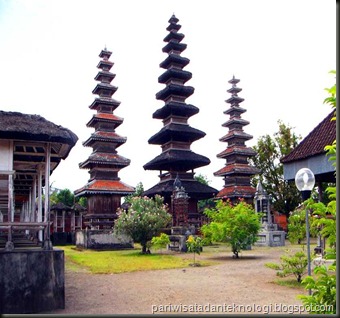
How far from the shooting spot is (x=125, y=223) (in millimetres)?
21906

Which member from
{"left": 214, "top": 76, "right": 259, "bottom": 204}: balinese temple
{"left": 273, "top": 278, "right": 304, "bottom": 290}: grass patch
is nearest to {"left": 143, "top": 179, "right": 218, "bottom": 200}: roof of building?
{"left": 214, "top": 76, "right": 259, "bottom": 204}: balinese temple

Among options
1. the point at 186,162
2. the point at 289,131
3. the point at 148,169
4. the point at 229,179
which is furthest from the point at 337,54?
the point at 289,131

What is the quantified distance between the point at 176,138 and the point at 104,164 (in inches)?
295

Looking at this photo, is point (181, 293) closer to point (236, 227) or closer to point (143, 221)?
point (236, 227)

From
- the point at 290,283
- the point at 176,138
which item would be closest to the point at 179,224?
the point at 176,138

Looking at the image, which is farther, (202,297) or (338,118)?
(202,297)

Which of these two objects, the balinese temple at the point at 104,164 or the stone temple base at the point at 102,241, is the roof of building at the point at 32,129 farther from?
the balinese temple at the point at 104,164

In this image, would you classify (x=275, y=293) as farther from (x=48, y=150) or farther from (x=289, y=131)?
(x=289, y=131)

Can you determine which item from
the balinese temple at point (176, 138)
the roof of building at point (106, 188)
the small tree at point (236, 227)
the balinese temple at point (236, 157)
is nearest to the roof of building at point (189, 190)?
the balinese temple at point (176, 138)

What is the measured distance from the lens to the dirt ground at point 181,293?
8188 mm

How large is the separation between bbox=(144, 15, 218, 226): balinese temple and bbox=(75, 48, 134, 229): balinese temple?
153 inches

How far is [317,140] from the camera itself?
14008 millimetres

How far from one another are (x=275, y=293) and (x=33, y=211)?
9.19 metres

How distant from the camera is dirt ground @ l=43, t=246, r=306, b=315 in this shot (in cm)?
819
